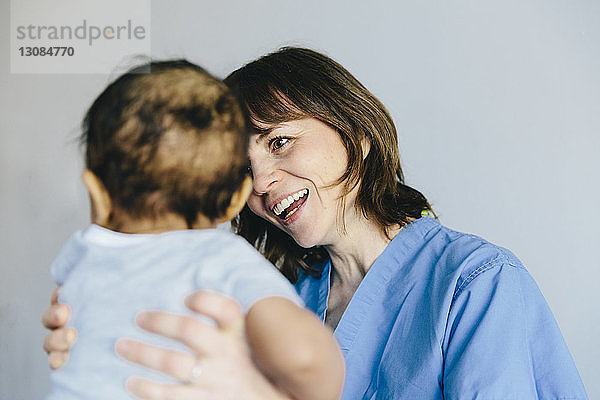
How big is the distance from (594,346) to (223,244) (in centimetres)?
132

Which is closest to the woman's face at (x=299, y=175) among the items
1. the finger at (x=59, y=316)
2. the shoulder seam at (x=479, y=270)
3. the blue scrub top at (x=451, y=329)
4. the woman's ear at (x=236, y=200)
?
the blue scrub top at (x=451, y=329)

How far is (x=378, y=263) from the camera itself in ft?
4.17

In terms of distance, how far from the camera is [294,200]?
1.23m

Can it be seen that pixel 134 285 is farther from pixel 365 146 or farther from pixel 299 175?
pixel 365 146

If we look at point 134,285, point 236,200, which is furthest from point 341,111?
point 134,285

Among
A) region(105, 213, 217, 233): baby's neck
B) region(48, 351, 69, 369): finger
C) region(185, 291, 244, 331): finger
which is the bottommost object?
region(48, 351, 69, 369): finger

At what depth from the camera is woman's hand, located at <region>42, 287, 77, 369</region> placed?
743 millimetres

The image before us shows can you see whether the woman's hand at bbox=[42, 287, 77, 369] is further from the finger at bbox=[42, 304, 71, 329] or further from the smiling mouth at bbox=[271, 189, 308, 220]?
the smiling mouth at bbox=[271, 189, 308, 220]

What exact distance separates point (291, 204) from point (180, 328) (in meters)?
0.56

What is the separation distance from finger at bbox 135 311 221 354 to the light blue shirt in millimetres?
10

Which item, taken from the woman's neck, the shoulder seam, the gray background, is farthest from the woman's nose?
the gray background

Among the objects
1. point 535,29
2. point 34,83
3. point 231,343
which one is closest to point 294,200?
point 231,343

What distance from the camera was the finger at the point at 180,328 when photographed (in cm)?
69

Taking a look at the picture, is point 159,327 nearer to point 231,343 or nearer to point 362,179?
point 231,343
